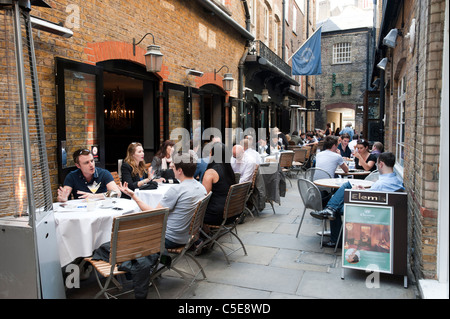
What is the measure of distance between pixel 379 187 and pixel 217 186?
188 cm

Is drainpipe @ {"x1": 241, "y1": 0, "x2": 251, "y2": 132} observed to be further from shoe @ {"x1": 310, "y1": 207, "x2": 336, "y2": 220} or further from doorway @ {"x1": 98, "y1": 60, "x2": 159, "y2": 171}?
shoe @ {"x1": 310, "y1": 207, "x2": 336, "y2": 220}

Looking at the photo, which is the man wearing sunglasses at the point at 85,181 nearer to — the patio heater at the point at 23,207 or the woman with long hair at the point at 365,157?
the patio heater at the point at 23,207

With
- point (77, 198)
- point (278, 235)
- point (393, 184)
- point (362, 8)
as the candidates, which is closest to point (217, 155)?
Result: point (278, 235)

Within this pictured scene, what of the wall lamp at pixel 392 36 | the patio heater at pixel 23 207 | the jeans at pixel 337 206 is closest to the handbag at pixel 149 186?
the patio heater at pixel 23 207

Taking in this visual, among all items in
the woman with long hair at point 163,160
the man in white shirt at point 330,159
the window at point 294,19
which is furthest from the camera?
the window at point 294,19

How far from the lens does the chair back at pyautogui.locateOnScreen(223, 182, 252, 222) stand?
14.7 feet

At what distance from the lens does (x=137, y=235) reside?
316 centimetres

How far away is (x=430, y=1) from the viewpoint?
3309 millimetres

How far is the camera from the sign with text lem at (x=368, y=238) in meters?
3.88

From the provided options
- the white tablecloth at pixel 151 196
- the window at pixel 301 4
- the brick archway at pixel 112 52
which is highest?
the window at pixel 301 4

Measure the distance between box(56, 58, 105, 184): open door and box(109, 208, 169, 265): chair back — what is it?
234 centimetres

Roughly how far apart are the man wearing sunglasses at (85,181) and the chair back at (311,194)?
2.45 meters

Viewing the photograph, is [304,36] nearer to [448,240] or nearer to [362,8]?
[362,8]

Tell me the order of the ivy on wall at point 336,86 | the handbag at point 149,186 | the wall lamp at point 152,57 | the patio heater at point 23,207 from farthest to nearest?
the ivy on wall at point 336,86, the wall lamp at point 152,57, the handbag at point 149,186, the patio heater at point 23,207
